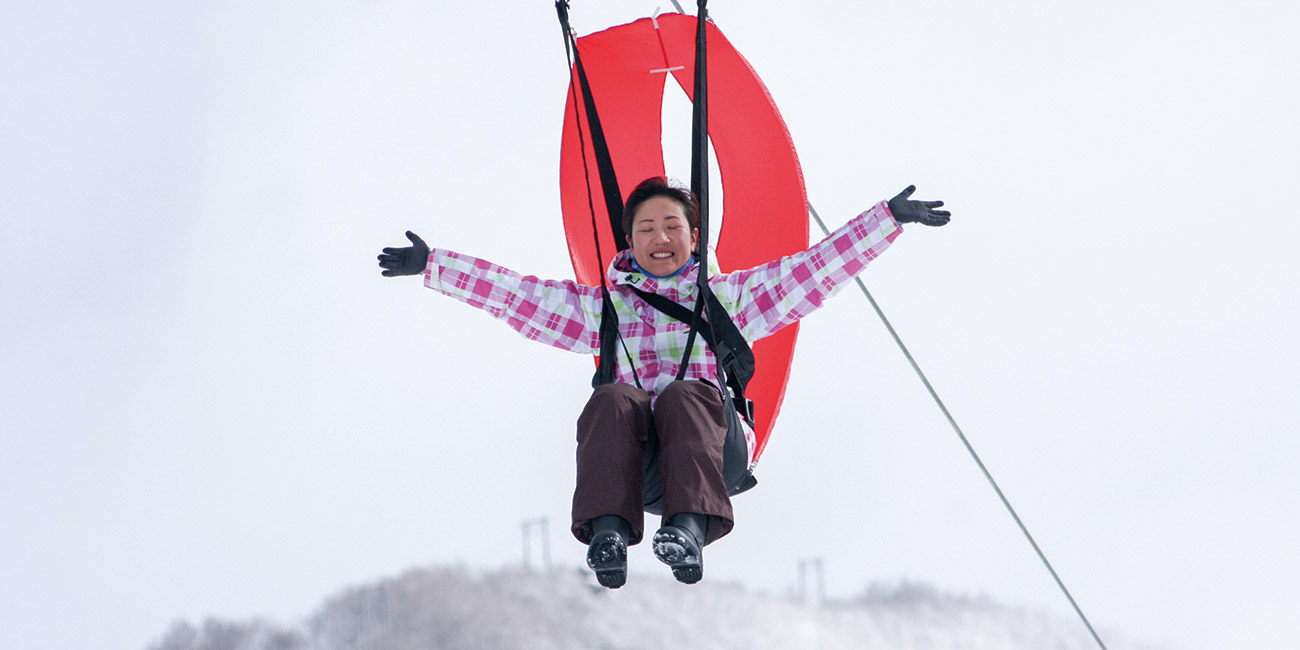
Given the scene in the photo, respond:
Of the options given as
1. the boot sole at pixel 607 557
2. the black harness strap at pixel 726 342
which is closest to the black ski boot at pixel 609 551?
the boot sole at pixel 607 557

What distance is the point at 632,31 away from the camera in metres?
5.42

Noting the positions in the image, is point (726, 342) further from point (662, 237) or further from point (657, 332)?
point (662, 237)

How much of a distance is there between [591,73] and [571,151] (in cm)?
32

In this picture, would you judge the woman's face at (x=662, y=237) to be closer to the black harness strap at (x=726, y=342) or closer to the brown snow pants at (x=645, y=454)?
the black harness strap at (x=726, y=342)

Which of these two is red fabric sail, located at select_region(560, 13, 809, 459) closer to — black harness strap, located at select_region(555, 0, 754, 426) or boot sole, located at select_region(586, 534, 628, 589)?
black harness strap, located at select_region(555, 0, 754, 426)

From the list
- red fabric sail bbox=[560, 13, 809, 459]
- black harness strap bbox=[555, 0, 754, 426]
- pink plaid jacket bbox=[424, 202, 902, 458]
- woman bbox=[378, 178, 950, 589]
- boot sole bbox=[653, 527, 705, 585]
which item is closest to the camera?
boot sole bbox=[653, 527, 705, 585]

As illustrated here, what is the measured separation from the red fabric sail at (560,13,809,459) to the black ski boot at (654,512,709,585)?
158cm

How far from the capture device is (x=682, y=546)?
336cm

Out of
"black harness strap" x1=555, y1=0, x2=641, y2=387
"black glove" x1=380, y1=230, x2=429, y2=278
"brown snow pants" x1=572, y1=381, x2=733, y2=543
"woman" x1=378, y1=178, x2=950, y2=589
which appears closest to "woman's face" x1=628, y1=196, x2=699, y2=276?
"woman" x1=378, y1=178, x2=950, y2=589

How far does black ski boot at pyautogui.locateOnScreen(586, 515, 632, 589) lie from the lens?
3385 millimetres

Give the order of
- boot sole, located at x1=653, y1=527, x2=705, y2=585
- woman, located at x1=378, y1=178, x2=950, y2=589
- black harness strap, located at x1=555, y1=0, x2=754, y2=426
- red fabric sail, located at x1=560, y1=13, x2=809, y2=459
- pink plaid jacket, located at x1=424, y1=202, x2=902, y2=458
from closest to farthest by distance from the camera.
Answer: boot sole, located at x1=653, y1=527, x2=705, y2=585
woman, located at x1=378, y1=178, x2=950, y2=589
black harness strap, located at x1=555, y1=0, x2=754, y2=426
pink plaid jacket, located at x1=424, y1=202, x2=902, y2=458
red fabric sail, located at x1=560, y1=13, x2=809, y2=459

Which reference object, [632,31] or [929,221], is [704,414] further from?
[632,31]

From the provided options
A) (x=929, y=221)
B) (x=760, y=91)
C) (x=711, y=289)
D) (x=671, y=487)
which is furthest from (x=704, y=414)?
(x=760, y=91)

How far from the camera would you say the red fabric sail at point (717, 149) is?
5.21 m
